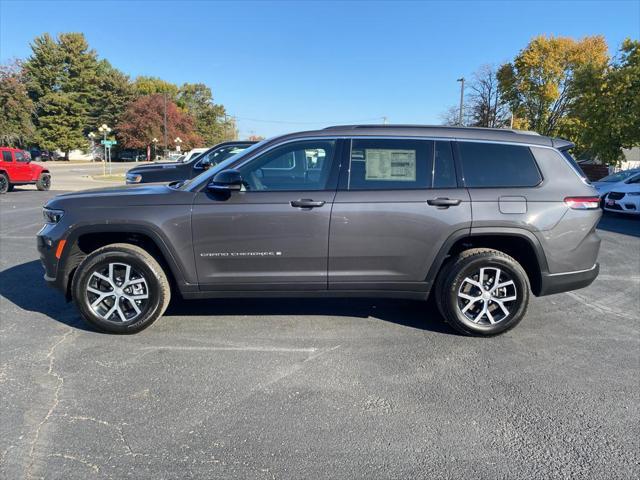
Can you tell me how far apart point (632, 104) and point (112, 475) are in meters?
25.0

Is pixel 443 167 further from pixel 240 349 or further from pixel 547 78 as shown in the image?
pixel 547 78

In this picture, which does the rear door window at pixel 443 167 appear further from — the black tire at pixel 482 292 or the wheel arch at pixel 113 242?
the wheel arch at pixel 113 242

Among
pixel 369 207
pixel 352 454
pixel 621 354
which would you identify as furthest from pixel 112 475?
pixel 621 354

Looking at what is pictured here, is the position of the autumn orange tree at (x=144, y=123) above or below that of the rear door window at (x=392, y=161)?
above

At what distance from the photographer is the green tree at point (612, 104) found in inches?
800

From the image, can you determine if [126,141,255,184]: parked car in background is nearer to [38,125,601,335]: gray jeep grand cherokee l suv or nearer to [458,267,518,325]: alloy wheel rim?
[38,125,601,335]: gray jeep grand cherokee l suv

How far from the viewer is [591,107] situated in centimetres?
2209

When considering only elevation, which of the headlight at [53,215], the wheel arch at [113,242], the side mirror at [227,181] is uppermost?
the side mirror at [227,181]

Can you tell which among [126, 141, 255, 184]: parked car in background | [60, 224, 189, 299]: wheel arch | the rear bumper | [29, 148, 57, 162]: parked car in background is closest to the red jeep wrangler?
[126, 141, 255, 184]: parked car in background

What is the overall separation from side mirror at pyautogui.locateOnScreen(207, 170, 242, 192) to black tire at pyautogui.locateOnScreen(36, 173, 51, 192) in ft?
66.0

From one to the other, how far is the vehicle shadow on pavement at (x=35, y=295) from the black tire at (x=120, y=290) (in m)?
0.31

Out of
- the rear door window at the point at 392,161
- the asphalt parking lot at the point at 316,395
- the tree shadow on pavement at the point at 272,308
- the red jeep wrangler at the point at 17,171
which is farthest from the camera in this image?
the red jeep wrangler at the point at 17,171

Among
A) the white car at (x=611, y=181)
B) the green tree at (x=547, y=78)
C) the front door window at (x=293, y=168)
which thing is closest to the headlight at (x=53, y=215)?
the front door window at (x=293, y=168)

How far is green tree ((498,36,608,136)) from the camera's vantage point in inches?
1378
